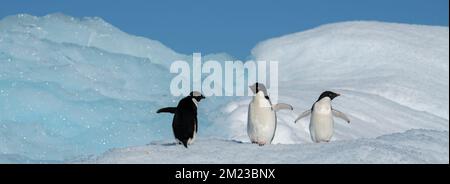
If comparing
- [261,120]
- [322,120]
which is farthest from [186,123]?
[322,120]

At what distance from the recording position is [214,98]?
603 inches

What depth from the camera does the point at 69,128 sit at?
13.9m

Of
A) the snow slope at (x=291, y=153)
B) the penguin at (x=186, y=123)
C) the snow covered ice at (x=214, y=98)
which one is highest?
the snow covered ice at (x=214, y=98)

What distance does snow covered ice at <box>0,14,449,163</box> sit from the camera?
5.81 metres

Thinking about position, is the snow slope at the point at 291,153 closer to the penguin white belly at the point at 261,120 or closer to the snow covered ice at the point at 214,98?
the snow covered ice at the point at 214,98

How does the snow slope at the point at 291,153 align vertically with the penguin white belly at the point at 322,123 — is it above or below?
below

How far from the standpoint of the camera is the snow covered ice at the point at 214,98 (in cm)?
581

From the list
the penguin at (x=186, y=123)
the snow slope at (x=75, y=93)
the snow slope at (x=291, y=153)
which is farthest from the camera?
the snow slope at (x=75, y=93)

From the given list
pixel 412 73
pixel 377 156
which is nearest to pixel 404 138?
pixel 377 156

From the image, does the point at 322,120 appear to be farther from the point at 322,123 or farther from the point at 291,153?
the point at 291,153

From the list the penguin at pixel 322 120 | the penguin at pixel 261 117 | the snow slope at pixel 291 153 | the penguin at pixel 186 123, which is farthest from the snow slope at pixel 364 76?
the snow slope at pixel 291 153

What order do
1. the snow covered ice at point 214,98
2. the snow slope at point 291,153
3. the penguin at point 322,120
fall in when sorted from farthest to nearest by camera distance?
the penguin at point 322,120 → the snow covered ice at point 214,98 → the snow slope at point 291,153
